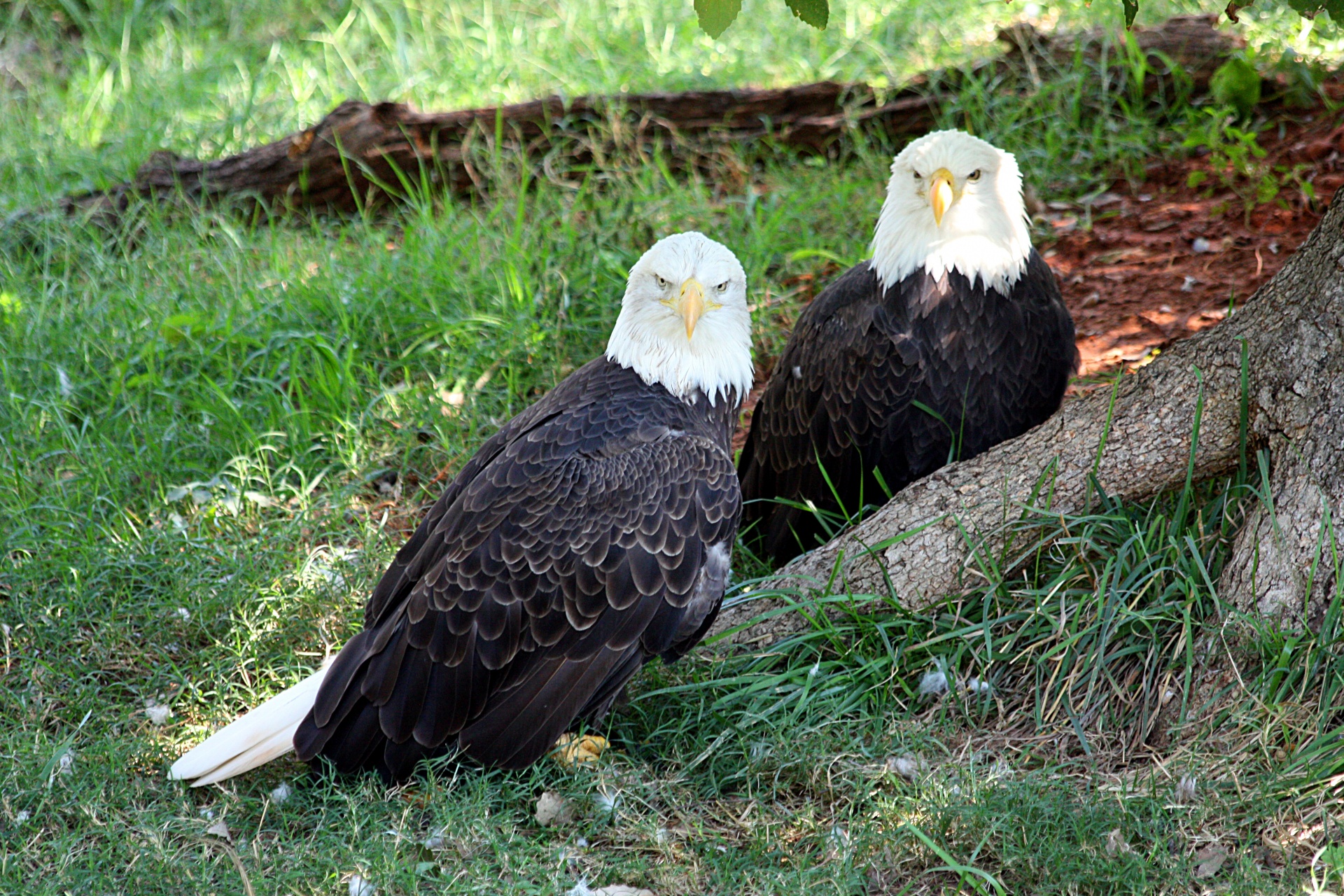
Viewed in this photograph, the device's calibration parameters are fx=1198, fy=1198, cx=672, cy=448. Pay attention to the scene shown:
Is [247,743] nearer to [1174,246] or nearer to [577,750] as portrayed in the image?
[577,750]

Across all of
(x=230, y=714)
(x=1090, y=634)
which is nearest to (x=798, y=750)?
(x=1090, y=634)

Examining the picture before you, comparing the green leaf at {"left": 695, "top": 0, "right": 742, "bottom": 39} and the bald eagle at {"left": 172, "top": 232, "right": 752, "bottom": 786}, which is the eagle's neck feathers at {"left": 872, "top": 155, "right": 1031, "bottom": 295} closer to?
the bald eagle at {"left": 172, "top": 232, "right": 752, "bottom": 786}

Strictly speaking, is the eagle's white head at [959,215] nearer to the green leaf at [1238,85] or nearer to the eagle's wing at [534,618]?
the eagle's wing at [534,618]

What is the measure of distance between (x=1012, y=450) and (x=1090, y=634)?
2.14 feet

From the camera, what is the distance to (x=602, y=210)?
5836 millimetres

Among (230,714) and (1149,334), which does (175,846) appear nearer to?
(230,714)

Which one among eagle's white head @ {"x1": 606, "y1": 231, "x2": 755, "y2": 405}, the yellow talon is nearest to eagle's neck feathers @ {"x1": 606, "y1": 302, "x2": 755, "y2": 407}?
eagle's white head @ {"x1": 606, "y1": 231, "x2": 755, "y2": 405}

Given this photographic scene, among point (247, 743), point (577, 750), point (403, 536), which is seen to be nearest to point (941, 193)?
point (577, 750)

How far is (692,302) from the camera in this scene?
3520mm

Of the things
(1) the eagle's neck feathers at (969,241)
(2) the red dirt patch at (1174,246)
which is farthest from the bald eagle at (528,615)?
(2) the red dirt patch at (1174,246)

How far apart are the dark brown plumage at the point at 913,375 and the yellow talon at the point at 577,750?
107cm

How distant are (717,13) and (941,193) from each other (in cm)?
171

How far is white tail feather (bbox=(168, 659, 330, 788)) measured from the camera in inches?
129

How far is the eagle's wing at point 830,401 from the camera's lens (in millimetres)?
4164
